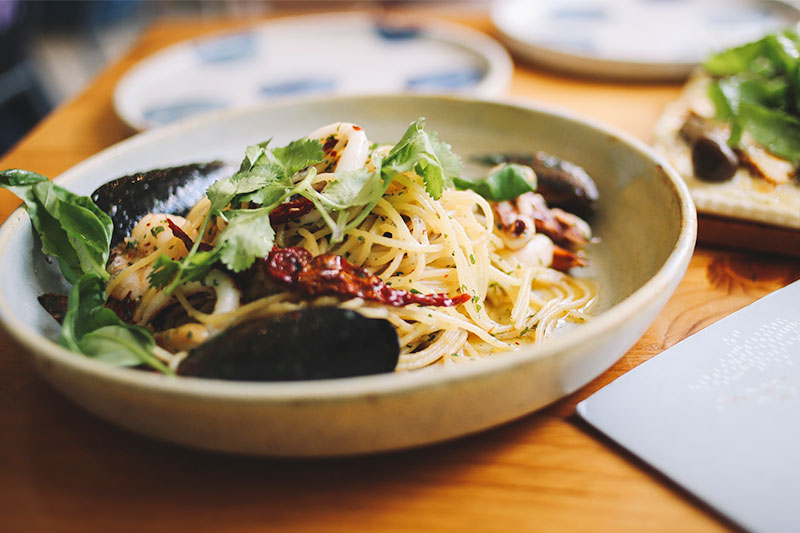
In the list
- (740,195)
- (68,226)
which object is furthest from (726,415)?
(68,226)

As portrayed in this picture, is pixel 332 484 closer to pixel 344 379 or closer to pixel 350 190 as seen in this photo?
pixel 344 379

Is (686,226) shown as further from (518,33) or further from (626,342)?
(518,33)

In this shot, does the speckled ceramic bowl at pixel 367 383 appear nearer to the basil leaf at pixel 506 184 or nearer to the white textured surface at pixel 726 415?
the white textured surface at pixel 726 415

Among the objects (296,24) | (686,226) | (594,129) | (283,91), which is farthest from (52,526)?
(296,24)

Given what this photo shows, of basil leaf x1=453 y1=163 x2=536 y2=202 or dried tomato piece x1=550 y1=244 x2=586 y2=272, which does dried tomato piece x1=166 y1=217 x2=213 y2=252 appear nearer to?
basil leaf x1=453 y1=163 x2=536 y2=202

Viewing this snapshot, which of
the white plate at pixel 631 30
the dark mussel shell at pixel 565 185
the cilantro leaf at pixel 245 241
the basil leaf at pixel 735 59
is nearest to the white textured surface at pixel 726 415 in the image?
the dark mussel shell at pixel 565 185

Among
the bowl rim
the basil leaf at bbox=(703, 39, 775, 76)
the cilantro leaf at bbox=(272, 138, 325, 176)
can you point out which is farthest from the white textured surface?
the basil leaf at bbox=(703, 39, 775, 76)
